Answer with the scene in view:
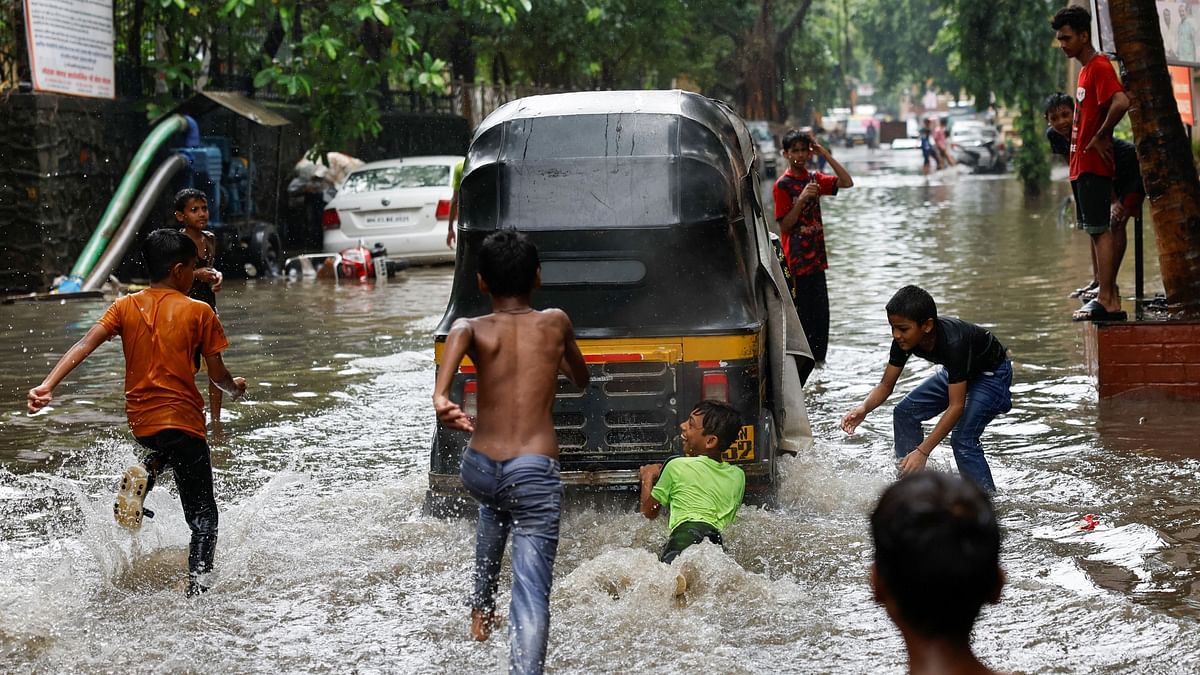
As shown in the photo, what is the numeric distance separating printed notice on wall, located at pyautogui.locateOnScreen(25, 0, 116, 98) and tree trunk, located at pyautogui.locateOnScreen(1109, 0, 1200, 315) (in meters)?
12.2

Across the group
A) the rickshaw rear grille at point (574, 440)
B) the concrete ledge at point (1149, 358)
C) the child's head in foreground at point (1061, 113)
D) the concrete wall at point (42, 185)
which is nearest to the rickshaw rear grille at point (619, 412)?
the rickshaw rear grille at point (574, 440)

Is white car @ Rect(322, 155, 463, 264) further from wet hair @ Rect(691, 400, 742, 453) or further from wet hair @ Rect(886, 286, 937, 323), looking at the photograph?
wet hair @ Rect(886, 286, 937, 323)

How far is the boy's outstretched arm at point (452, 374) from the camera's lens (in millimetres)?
4543

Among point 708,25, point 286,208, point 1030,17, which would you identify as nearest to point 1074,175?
point 286,208

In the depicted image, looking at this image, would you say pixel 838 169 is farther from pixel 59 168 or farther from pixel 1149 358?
pixel 59 168

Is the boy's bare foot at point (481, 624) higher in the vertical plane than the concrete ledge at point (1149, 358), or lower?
lower

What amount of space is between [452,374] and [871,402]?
2.41m

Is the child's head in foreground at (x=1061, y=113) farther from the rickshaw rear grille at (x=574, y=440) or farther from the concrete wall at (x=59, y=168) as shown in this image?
the concrete wall at (x=59, y=168)

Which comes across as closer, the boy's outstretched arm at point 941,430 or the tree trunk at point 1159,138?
the boy's outstretched arm at point 941,430

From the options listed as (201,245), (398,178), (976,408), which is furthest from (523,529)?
(398,178)

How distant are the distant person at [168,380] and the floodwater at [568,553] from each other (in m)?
0.32

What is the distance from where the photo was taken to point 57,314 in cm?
1527

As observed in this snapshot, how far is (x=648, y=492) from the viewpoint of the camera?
623cm

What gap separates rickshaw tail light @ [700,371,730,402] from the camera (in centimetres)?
660
